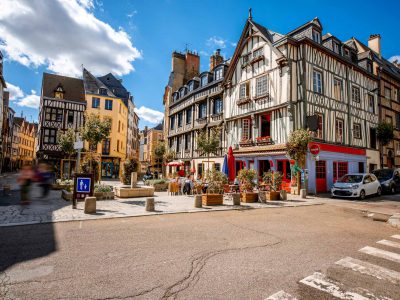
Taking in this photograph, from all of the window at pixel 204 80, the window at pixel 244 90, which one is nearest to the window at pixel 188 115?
the window at pixel 204 80

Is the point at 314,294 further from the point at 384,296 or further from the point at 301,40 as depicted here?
the point at 301,40

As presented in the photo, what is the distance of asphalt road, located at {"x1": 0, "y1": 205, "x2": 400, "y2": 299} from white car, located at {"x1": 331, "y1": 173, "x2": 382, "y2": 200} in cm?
744

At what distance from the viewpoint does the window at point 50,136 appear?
32.4 m

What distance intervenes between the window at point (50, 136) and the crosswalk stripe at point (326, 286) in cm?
3595

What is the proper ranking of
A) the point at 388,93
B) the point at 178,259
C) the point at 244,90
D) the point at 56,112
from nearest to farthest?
1. the point at 178,259
2. the point at 244,90
3. the point at 388,93
4. the point at 56,112

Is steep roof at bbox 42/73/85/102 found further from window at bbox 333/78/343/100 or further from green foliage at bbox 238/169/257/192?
window at bbox 333/78/343/100

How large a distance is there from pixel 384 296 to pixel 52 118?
37809 mm

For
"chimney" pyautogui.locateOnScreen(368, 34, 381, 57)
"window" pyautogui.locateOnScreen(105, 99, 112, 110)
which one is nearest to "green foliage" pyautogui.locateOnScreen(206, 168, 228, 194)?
"chimney" pyautogui.locateOnScreen(368, 34, 381, 57)

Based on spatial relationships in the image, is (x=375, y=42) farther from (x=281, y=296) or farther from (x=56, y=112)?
(x=56, y=112)

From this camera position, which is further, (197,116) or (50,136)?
(50,136)

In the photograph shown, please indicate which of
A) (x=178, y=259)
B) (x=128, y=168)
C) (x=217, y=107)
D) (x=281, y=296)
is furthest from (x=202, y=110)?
(x=281, y=296)

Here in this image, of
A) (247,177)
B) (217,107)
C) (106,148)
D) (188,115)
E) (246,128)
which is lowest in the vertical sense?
(247,177)

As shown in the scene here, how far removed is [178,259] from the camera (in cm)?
430

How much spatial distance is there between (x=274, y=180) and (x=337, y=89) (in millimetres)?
11210
